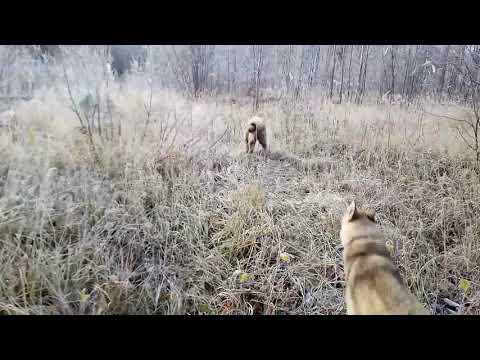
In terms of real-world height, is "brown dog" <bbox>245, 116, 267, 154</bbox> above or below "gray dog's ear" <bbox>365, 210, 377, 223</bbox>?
above

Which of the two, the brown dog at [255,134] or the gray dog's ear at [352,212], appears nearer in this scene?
the gray dog's ear at [352,212]

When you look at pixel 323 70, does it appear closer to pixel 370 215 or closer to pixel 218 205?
pixel 370 215

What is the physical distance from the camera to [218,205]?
1856mm

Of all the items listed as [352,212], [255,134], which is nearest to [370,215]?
[352,212]

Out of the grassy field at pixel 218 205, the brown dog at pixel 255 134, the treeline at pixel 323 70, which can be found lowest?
the grassy field at pixel 218 205

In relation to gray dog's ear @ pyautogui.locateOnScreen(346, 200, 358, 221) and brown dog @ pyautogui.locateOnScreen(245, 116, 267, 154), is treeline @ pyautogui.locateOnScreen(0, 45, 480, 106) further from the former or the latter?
gray dog's ear @ pyautogui.locateOnScreen(346, 200, 358, 221)

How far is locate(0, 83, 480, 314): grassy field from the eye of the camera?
169cm

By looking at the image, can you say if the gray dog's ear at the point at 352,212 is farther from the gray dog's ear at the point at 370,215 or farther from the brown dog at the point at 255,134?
the brown dog at the point at 255,134

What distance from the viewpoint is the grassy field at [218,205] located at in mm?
1691

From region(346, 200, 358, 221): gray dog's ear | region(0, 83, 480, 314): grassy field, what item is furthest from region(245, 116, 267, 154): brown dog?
region(346, 200, 358, 221): gray dog's ear

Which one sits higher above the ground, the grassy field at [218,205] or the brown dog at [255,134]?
the brown dog at [255,134]

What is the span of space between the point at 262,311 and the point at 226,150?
874 millimetres

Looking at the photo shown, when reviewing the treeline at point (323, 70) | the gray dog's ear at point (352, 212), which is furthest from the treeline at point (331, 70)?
the gray dog's ear at point (352, 212)
